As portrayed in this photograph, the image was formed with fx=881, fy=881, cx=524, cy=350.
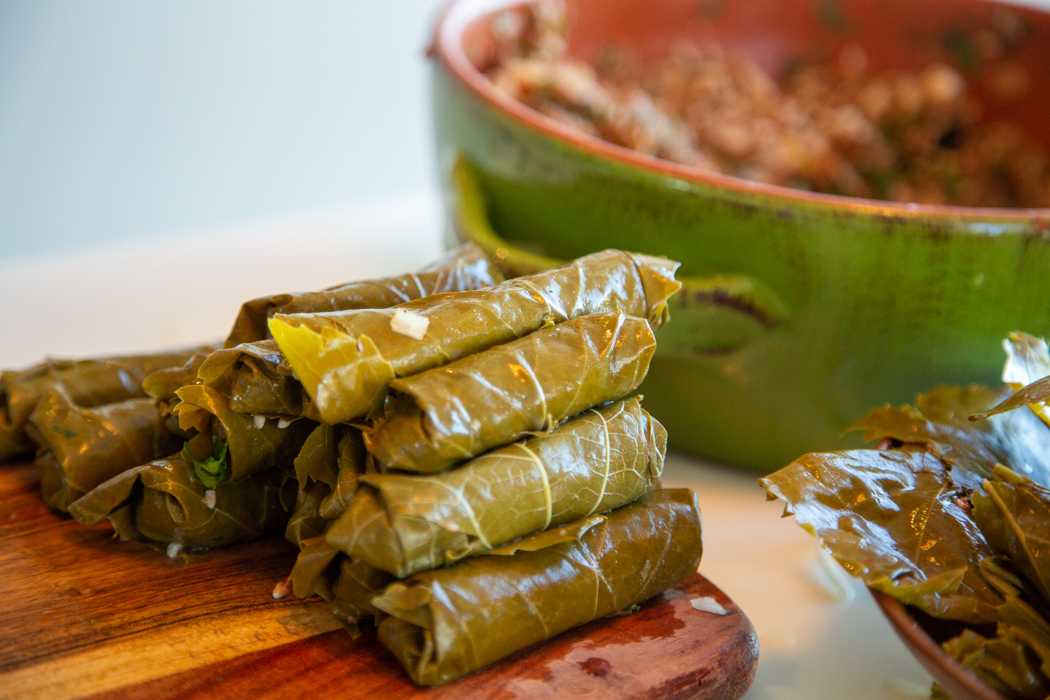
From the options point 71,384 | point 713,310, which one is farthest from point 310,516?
point 713,310

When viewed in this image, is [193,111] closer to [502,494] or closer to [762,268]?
[762,268]

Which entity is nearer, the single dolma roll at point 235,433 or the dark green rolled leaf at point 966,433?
the single dolma roll at point 235,433

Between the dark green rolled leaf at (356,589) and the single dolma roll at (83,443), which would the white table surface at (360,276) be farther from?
the single dolma roll at (83,443)

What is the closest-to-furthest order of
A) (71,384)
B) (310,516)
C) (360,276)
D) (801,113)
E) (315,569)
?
(315,569), (310,516), (71,384), (801,113), (360,276)

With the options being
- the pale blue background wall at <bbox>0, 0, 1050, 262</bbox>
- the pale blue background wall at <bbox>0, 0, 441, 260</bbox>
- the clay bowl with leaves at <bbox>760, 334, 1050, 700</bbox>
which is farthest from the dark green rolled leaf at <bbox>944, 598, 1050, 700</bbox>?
the pale blue background wall at <bbox>0, 0, 1050, 262</bbox>

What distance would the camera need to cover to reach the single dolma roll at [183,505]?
1640 millimetres

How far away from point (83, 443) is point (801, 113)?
2.71 m

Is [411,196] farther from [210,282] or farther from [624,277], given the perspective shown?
[624,277]

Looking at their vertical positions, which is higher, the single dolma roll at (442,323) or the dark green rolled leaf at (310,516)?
the single dolma roll at (442,323)

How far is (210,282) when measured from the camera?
11.8 ft

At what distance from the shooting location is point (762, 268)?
2055 millimetres

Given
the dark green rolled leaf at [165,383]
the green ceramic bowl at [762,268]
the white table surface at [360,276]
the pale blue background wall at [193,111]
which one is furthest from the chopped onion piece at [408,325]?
the pale blue background wall at [193,111]

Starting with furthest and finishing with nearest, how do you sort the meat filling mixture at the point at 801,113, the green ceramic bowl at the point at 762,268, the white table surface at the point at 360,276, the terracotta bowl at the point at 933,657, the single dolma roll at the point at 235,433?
the meat filling mixture at the point at 801,113 → the green ceramic bowl at the point at 762,268 → the white table surface at the point at 360,276 → the single dolma roll at the point at 235,433 → the terracotta bowl at the point at 933,657

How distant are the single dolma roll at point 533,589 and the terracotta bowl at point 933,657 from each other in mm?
363
